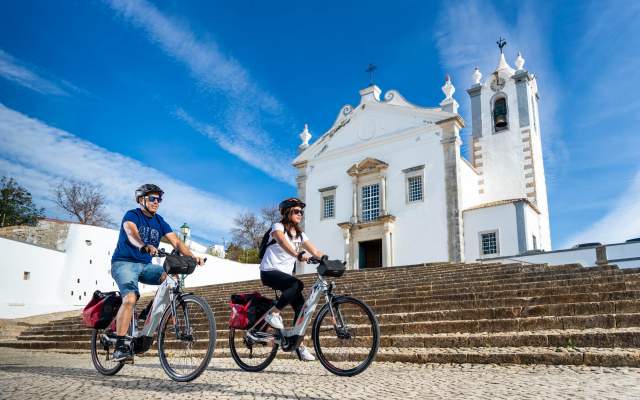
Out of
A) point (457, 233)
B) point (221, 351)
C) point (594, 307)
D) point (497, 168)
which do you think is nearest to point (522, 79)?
point (497, 168)

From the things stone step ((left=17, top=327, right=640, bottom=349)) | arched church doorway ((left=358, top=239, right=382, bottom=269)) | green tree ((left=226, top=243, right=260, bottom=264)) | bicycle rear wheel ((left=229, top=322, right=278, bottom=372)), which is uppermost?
green tree ((left=226, top=243, right=260, bottom=264))

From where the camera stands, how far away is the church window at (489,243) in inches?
750

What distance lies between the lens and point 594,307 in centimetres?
601

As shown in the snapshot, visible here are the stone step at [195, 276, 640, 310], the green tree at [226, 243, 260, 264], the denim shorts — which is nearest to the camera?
the denim shorts

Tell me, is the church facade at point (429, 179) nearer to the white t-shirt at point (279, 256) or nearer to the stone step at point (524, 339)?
the stone step at point (524, 339)

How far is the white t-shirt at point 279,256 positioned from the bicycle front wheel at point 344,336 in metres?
0.61

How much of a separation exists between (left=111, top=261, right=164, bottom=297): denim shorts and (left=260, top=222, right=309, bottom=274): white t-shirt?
971mm

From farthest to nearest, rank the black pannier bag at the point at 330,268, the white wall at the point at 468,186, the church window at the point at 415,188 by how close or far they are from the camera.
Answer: the church window at the point at 415,188, the white wall at the point at 468,186, the black pannier bag at the point at 330,268

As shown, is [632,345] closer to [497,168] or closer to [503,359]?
[503,359]

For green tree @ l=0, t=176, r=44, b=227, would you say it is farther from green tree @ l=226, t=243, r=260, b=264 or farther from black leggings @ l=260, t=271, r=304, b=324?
black leggings @ l=260, t=271, r=304, b=324

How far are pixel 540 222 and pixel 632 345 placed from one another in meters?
18.3

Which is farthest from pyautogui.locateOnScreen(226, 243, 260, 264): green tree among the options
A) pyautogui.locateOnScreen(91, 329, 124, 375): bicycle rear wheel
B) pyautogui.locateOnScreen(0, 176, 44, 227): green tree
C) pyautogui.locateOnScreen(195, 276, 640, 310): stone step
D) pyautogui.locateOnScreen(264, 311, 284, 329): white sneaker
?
pyautogui.locateOnScreen(264, 311, 284, 329): white sneaker

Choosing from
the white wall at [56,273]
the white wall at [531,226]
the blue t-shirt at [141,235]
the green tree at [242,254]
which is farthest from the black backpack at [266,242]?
the green tree at [242,254]

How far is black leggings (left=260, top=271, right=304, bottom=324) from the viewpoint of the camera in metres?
4.55
